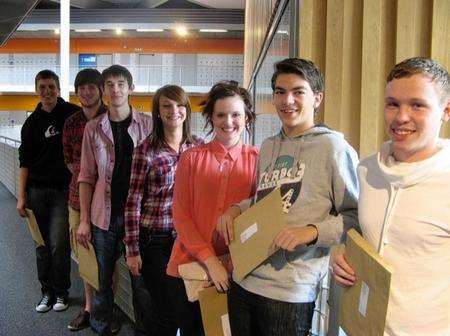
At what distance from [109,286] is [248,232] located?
1.65m

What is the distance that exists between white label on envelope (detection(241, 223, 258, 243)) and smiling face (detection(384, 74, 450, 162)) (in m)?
0.53

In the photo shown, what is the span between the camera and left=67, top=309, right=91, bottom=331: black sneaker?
310 cm

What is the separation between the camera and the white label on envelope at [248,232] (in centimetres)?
140

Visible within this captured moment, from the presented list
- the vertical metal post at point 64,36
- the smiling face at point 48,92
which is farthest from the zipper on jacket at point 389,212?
the vertical metal post at point 64,36

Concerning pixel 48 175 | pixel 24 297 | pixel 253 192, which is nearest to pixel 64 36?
pixel 48 175

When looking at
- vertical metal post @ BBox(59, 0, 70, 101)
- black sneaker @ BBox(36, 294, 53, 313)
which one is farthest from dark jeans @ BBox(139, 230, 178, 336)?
vertical metal post @ BBox(59, 0, 70, 101)

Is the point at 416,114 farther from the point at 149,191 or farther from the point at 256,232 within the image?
the point at 149,191

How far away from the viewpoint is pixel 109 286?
2.78m

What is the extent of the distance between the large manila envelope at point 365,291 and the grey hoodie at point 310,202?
6.0 inches

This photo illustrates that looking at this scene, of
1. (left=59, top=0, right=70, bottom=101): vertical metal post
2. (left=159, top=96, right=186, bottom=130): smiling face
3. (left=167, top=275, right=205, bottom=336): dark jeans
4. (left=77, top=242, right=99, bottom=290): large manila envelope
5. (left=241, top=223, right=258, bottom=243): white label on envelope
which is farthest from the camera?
(left=59, top=0, right=70, bottom=101): vertical metal post

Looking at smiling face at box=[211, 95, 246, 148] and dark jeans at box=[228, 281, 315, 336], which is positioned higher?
smiling face at box=[211, 95, 246, 148]

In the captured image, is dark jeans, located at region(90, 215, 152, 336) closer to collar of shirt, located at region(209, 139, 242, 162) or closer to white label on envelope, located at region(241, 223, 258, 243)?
collar of shirt, located at region(209, 139, 242, 162)

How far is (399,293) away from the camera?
3.42ft

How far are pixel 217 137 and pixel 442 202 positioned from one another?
3.23ft
